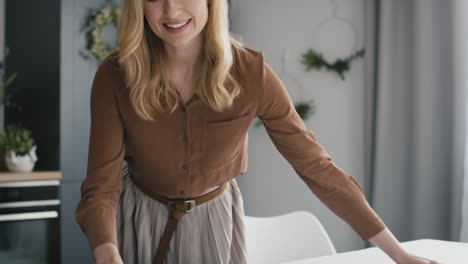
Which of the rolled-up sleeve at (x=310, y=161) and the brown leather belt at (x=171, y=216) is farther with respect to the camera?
the brown leather belt at (x=171, y=216)

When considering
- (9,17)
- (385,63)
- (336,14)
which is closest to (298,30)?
(336,14)

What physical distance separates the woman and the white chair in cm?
54

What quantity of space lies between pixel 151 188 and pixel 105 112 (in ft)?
1.06

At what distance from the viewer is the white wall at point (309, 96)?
4.54 meters

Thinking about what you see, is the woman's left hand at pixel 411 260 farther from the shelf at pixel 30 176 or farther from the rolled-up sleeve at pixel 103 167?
the shelf at pixel 30 176

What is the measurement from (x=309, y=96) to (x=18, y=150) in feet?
6.60

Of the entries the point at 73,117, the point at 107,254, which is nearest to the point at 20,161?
the point at 73,117

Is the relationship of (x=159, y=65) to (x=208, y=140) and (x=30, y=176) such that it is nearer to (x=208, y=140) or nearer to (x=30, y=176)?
(x=208, y=140)

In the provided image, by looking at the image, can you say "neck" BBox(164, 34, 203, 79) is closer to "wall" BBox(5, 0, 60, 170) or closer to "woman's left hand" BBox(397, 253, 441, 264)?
"woman's left hand" BBox(397, 253, 441, 264)

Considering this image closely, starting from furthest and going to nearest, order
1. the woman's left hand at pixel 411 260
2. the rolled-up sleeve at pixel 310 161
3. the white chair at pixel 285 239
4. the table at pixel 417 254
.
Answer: the white chair at pixel 285 239
the table at pixel 417 254
the rolled-up sleeve at pixel 310 161
the woman's left hand at pixel 411 260

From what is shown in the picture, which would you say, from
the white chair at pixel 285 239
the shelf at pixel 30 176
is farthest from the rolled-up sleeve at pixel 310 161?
the shelf at pixel 30 176

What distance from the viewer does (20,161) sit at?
3.68m

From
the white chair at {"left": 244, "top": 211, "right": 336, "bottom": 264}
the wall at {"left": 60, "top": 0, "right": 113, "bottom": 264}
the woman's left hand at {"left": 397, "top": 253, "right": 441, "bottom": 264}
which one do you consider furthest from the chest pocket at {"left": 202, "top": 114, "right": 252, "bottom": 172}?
the wall at {"left": 60, "top": 0, "right": 113, "bottom": 264}

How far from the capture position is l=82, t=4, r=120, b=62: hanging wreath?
4.04 m
